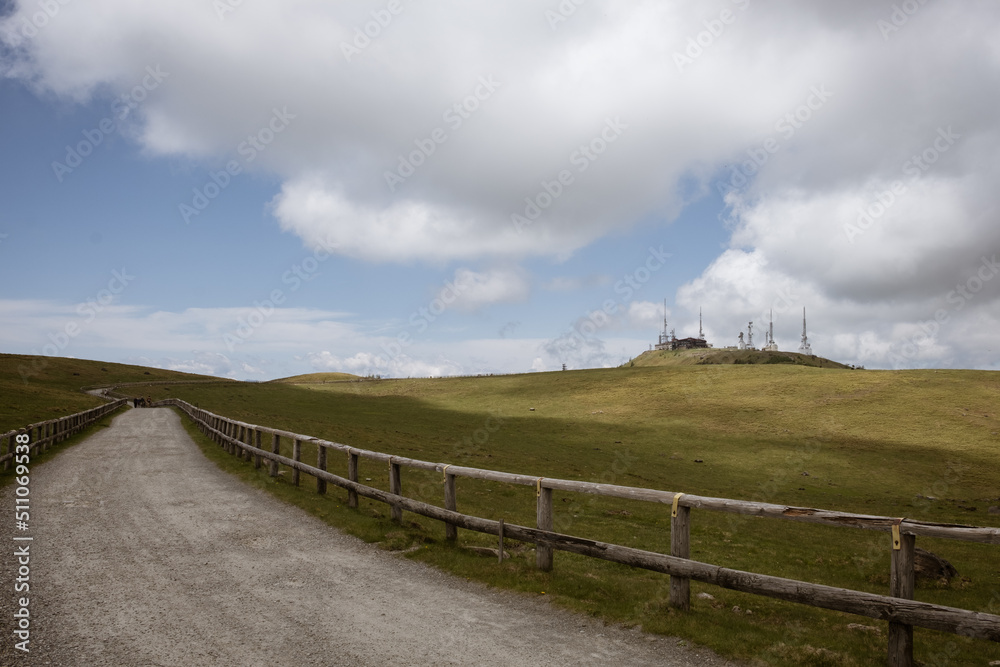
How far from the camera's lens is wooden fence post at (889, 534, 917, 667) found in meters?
5.83

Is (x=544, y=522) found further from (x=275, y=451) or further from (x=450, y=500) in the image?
(x=275, y=451)

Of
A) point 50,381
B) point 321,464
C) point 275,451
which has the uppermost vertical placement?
point 50,381

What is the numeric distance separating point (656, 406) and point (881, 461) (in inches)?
963

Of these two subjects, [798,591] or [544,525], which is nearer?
[798,591]

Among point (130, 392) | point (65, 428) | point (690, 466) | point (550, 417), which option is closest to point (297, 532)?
point (65, 428)

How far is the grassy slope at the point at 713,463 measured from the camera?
822cm

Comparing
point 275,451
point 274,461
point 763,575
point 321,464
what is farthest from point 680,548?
point 275,451

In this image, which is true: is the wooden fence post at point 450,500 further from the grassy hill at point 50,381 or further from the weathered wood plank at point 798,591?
the grassy hill at point 50,381

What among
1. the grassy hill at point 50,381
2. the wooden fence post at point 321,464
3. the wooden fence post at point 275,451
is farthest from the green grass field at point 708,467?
the grassy hill at point 50,381

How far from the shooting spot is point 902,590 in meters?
5.86

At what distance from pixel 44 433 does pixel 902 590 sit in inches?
1206

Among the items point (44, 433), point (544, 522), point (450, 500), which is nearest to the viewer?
point (544, 522)

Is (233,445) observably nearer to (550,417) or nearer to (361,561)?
(361,561)

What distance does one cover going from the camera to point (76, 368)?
98.5 metres
